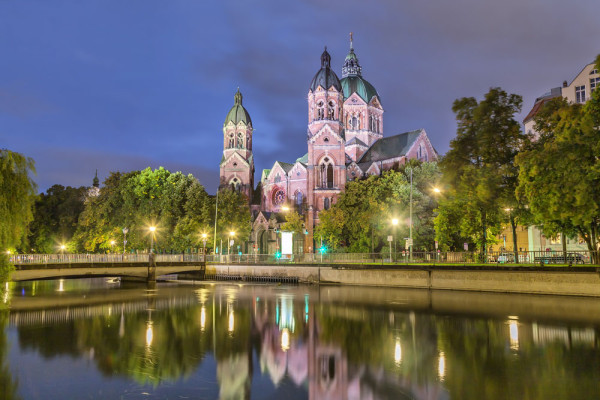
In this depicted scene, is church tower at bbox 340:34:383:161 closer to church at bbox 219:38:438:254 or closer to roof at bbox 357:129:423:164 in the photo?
church at bbox 219:38:438:254

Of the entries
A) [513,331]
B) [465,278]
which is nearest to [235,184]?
[465,278]

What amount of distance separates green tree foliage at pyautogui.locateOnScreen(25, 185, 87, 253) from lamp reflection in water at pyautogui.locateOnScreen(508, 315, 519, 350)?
81.6 meters

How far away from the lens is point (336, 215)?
65.6 m

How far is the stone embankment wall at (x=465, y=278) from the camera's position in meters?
32.0

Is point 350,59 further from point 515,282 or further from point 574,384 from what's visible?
point 574,384

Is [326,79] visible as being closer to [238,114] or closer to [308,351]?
[238,114]

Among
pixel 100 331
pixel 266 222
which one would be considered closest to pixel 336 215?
pixel 266 222

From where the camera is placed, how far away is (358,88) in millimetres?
98312

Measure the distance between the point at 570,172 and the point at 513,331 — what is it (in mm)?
14611

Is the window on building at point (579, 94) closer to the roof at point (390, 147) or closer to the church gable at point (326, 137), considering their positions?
the roof at point (390, 147)

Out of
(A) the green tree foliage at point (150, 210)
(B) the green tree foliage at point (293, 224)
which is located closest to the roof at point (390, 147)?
(B) the green tree foliage at point (293, 224)

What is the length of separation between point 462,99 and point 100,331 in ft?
116

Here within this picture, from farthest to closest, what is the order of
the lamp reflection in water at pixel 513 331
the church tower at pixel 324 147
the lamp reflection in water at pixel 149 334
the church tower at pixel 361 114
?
1. the church tower at pixel 361 114
2. the church tower at pixel 324 147
3. the lamp reflection in water at pixel 149 334
4. the lamp reflection in water at pixel 513 331

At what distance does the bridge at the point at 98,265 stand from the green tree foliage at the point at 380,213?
18.7 meters
